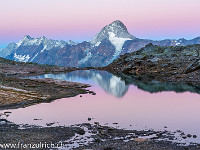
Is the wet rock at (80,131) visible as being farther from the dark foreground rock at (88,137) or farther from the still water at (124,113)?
the still water at (124,113)

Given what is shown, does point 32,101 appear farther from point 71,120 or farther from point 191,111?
point 191,111

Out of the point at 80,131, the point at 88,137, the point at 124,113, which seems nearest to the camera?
the point at 88,137

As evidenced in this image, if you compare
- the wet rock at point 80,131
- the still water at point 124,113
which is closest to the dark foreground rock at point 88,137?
the wet rock at point 80,131

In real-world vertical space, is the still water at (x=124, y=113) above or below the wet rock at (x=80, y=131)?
above

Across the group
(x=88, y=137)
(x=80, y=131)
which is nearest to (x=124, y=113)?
(x=80, y=131)

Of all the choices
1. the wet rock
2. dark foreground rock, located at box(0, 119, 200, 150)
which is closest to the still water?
dark foreground rock, located at box(0, 119, 200, 150)

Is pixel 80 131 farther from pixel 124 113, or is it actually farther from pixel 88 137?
pixel 124 113

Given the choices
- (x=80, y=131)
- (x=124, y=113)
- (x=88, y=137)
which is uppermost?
(x=124, y=113)

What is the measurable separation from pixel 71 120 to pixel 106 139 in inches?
691

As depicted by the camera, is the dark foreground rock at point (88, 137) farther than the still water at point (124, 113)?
No

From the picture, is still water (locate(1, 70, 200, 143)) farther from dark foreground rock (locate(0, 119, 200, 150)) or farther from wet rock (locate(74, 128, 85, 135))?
wet rock (locate(74, 128, 85, 135))

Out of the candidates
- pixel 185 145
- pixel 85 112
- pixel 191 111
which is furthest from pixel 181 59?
pixel 185 145

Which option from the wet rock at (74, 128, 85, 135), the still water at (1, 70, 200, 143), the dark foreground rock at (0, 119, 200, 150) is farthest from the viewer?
the still water at (1, 70, 200, 143)

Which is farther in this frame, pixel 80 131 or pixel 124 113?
pixel 124 113
